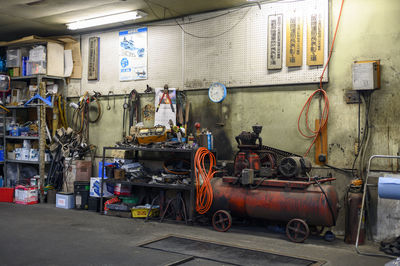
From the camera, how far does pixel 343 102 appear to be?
5.36 meters

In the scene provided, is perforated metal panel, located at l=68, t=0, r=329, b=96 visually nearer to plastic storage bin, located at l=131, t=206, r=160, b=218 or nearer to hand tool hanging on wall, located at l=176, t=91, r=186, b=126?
hand tool hanging on wall, located at l=176, t=91, r=186, b=126

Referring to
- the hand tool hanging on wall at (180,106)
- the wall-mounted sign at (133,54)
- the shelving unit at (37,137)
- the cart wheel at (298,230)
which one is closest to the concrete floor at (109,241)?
the cart wheel at (298,230)

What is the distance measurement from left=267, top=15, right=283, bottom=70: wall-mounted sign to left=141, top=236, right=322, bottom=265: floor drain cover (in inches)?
105

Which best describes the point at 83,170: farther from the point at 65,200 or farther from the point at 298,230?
the point at 298,230

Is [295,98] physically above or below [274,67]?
below

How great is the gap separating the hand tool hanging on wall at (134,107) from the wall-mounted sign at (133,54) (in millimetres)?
305

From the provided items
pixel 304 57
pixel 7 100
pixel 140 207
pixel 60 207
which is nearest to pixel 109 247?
pixel 140 207

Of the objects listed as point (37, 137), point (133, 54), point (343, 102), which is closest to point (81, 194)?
point (37, 137)

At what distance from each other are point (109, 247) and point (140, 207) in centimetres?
163

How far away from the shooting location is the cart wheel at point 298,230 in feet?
15.8

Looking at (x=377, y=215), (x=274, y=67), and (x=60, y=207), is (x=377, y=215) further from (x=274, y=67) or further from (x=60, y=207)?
(x=60, y=207)

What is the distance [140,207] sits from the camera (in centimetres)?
623

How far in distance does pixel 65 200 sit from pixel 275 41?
14.6ft

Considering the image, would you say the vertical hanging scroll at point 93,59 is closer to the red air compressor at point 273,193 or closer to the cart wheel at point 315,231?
the red air compressor at point 273,193
